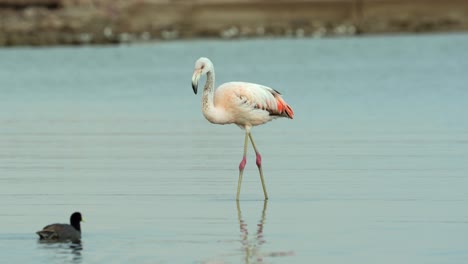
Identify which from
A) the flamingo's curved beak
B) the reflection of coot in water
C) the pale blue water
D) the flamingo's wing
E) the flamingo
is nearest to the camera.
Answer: the pale blue water

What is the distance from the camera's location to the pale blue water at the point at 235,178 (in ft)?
37.0

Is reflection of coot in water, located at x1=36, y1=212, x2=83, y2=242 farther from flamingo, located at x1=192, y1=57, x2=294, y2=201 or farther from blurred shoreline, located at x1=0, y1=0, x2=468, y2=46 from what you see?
blurred shoreline, located at x1=0, y1=0, x2=468, y2=46

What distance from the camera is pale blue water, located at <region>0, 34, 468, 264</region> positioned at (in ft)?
37.0

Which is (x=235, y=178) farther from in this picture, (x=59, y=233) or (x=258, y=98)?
(x=59, y=233)

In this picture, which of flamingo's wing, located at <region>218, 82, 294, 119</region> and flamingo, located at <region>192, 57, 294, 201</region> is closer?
flamingo, located at <region>192, 57, 294, 201</region>

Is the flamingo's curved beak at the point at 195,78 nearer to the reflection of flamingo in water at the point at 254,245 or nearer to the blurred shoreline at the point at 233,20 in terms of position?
the reflection of flamingo in water at the point at 254,245

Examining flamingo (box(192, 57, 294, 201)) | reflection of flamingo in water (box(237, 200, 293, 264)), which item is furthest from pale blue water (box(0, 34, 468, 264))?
flamingo (box(192, 57, 294, 201))

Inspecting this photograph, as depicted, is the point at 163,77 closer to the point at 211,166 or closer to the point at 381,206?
the point at 211,166

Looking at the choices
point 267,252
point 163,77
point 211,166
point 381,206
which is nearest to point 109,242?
point 267,252

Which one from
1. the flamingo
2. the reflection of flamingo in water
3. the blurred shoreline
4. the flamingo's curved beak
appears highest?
the blurred shoreline

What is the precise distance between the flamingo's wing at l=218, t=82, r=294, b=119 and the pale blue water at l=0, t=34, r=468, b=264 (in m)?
0.74

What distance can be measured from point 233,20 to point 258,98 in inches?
3019

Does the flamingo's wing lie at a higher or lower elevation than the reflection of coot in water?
higher

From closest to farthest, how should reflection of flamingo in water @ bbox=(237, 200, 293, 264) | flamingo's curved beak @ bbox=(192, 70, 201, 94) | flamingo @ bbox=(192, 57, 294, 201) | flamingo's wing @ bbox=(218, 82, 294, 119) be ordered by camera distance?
→ 1. reflection of flamingo in water @ bbox=(237, 200, 293, 264)
2. flamingo's curved beak @ bbox=(192, 70, 201, 94)
3. flamingo @ bbox=(192, 57, 294, 201)
4. flamingo's wing @ bbox=(218, 82, 294, 119)
